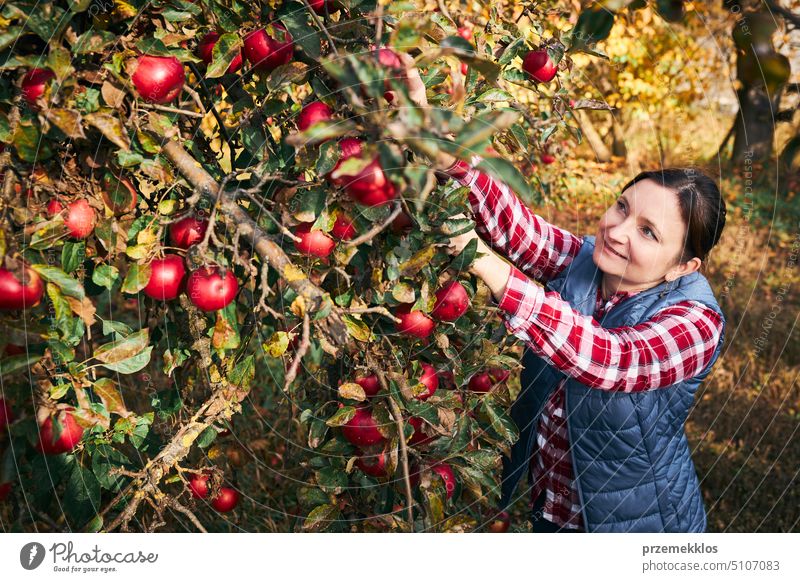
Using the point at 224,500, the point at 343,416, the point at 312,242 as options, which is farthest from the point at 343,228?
the point at 224,500

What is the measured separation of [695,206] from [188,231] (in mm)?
949

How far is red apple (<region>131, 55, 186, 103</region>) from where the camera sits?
0.95 m

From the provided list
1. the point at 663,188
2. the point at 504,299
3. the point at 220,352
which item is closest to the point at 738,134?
the point at 663,188

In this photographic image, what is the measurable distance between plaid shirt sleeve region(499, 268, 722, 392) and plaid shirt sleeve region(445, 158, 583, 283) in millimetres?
209

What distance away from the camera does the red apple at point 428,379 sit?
3.73 ft

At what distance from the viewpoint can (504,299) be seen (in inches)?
47.7

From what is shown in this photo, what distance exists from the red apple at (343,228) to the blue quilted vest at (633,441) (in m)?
0.63

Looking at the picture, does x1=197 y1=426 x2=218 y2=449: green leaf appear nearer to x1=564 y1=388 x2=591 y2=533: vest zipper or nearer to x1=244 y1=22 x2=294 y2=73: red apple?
x1=244 y1=22 x2=294 y2=73: red apple

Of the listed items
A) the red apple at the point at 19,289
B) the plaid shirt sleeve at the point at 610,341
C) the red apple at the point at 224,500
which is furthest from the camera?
the red apple at the point at 224,500

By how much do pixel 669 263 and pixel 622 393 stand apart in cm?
27

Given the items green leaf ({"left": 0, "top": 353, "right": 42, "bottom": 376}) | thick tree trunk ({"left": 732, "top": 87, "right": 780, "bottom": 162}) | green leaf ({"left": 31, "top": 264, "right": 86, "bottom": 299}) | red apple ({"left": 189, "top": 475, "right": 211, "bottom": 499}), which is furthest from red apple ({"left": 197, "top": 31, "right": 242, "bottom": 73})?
thick tree trunk ({"left": 732, "top": 87, "right": 780, "bottom": 162})

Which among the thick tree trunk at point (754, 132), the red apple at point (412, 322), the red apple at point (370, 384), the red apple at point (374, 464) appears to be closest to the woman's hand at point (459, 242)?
the red apple at point (412, 322)

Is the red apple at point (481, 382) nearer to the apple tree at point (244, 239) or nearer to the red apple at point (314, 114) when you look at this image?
the apple tree at point (244, 239)

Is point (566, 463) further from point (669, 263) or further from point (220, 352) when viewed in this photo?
point (220, 352)
